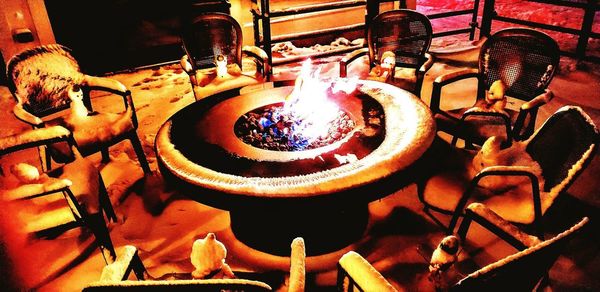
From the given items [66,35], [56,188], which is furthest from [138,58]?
[56,188]

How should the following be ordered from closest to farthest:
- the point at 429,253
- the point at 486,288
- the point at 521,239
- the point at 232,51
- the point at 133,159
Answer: the point at 486,288
the point at 521,239
the point at 429,253
the point at 133,159
the point at 232,51

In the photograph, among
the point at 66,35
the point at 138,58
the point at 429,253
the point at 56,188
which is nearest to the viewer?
the point at 56,188

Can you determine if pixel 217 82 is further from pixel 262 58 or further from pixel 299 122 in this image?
pixel 299 122

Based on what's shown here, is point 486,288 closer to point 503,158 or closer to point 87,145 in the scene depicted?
point 503,158

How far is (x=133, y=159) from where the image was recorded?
429 centimetres

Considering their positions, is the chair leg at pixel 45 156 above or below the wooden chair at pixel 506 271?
below

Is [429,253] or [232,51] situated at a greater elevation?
[232,51]

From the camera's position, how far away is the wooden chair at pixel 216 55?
4.51 meters

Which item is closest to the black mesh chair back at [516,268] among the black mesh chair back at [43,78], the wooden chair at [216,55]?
the wooden chair at [216,55]

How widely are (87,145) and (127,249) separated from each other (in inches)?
66.6

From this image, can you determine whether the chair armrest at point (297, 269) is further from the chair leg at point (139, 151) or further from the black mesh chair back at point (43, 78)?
the black mesh chair back at point (43, 78)

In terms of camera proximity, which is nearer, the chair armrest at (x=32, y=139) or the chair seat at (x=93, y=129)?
the chair armrest at (x=32, y=139)

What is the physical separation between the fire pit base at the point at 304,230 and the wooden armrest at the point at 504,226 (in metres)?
0.89

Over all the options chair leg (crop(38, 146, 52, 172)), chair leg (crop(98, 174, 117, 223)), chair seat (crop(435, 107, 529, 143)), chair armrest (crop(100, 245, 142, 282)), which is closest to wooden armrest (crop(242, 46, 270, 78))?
chair seat (crop(435, 107, 529, 143))
